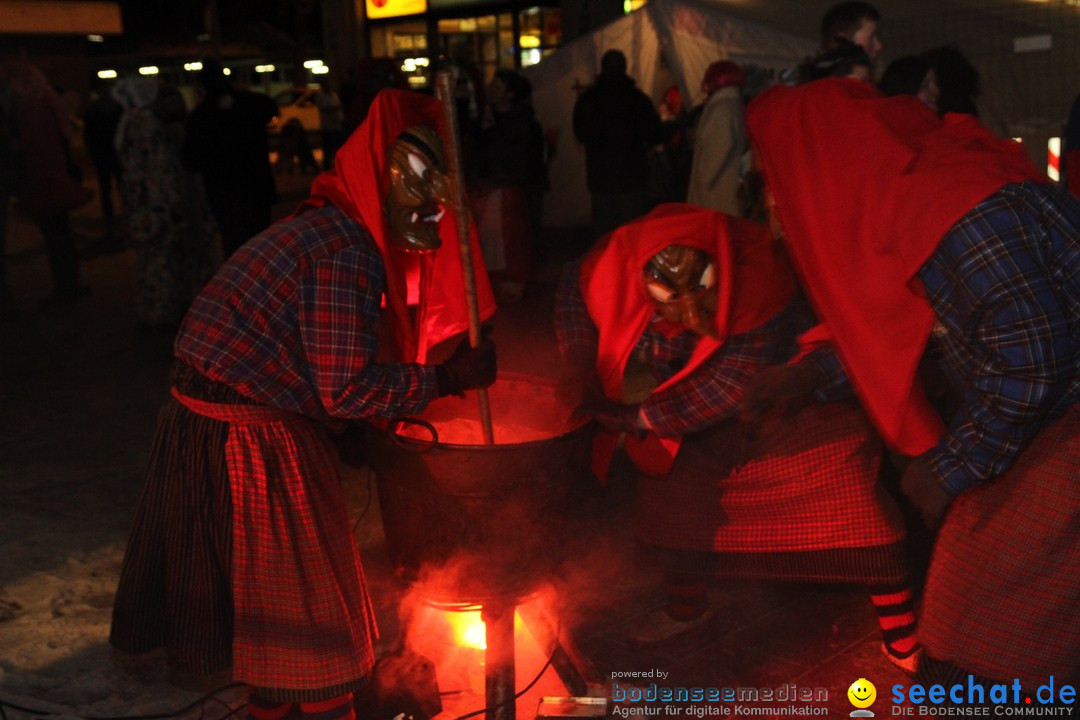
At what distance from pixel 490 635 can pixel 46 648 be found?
154 cm

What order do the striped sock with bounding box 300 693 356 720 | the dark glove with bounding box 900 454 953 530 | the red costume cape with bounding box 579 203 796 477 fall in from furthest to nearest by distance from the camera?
the red costume cape with bounding box 579 203 796 477
the striped sock with bounding box 300 693 356 720
the dark glove with bounding box 900 454 953 530

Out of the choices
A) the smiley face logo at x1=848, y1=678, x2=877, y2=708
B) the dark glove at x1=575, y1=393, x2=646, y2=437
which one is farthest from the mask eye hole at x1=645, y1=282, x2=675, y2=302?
the smiley face logo at x1=848, y1=678, x2=877, y2=708

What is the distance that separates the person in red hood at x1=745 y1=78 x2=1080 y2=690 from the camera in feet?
7.29

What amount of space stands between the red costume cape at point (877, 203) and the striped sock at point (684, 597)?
3.63 feet

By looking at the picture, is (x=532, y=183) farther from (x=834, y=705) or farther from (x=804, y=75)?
(x=834, y=705)

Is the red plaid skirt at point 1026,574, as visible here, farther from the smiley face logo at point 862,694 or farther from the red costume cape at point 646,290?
the red costume cape at point 646,290

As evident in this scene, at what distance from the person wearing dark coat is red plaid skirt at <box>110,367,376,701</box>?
19.7ft

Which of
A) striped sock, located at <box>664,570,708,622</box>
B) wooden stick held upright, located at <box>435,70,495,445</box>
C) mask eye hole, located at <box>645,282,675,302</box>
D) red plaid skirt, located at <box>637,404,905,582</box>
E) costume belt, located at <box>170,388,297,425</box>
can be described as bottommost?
striped sock, located at <box>664,570,708,622</box>

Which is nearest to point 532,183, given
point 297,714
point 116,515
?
point 116,515

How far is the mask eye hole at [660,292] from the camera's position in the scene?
3.02 metres

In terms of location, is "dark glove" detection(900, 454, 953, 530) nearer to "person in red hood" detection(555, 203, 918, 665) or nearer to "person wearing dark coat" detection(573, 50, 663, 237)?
"person in red hood" detection(555, 203, 918, 665)

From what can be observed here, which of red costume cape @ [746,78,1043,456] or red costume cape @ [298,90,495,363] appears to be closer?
red costume cape @ [746,78,1043,456]

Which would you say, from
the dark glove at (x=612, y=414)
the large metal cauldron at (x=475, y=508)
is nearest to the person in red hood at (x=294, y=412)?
the large metal cauldron at (x=475, y=508)

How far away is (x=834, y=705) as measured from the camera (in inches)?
123
